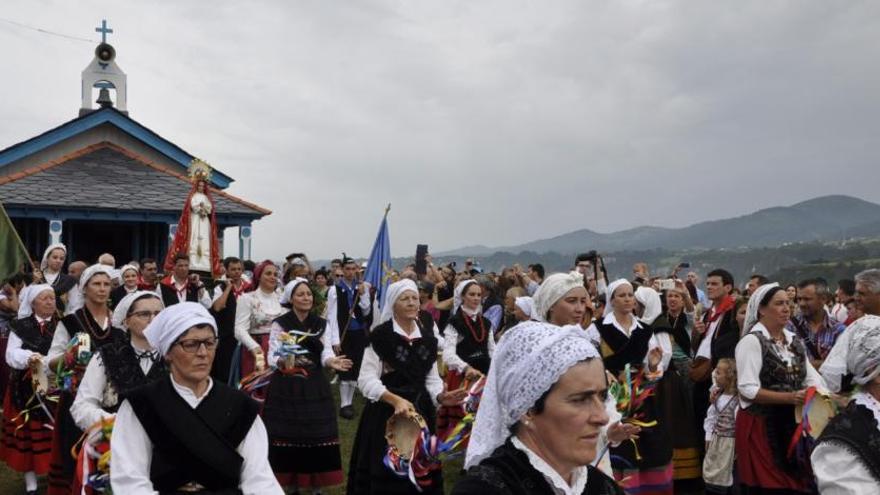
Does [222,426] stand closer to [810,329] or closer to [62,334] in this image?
[62,334]

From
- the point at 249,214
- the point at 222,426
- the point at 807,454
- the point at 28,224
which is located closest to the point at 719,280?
the point at 807,454

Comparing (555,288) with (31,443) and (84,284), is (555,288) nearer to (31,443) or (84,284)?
(84,284)

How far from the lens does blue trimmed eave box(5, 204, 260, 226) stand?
57.6ft

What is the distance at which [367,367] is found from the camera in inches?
246

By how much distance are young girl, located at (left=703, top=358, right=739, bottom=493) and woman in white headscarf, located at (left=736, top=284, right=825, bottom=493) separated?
118 cm

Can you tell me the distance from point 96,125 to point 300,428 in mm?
16791

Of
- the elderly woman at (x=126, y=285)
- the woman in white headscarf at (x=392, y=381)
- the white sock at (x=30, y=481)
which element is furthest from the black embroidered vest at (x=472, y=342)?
the white sock at (x=30, y=481)

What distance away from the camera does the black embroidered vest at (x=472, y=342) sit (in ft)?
29.5

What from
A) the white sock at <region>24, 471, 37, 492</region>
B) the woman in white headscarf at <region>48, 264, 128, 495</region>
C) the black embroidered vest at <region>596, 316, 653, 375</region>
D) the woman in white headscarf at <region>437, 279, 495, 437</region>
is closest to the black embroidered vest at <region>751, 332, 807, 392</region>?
the black embroidered vest at <region>596, 316, 653, 375</region>

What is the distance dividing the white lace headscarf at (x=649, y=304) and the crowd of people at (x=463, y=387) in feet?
0.05

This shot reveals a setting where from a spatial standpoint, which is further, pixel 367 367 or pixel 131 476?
pixel 367 367

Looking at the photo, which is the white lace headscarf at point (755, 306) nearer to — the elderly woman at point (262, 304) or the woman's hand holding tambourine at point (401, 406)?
the woman's hand holding tambourine at point (401, 406)

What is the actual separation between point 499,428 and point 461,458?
21.4 feet

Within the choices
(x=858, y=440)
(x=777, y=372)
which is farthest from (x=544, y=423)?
(x=777, y=372)
